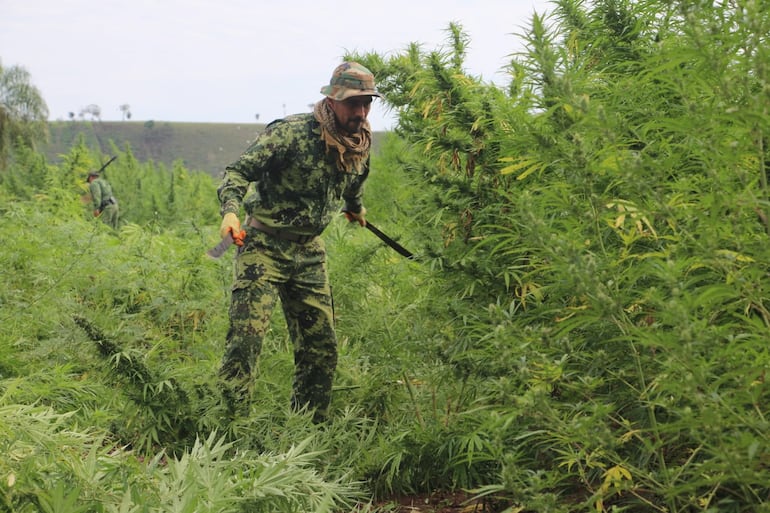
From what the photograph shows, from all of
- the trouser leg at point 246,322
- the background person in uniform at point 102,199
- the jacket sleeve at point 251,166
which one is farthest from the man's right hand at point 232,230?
the background person in uniform at point 102,199

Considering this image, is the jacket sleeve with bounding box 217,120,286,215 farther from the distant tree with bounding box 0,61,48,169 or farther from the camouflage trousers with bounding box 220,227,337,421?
the distant tree with bounding box 0,61,48,169

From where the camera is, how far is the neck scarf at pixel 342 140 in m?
4.18

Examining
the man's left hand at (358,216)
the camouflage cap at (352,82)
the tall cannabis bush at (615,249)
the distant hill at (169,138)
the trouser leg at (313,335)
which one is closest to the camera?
the tall cannabis bush at (615,249)

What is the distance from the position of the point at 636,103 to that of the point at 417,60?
5.40 ft

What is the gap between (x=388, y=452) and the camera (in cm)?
373

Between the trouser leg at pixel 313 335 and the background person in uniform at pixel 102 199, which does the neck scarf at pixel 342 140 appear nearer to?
the trouser leg at pixel 313 335

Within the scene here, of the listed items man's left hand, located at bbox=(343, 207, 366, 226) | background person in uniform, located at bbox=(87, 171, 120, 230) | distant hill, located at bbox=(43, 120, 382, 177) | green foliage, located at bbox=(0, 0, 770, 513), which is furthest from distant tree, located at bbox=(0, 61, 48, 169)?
distant hill, located at bbox=(43, 120, 382, 177)

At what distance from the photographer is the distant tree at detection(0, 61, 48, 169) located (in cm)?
2583

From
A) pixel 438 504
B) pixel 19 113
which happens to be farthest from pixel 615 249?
pixel 19 113

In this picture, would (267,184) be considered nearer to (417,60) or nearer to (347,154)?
(347,154)

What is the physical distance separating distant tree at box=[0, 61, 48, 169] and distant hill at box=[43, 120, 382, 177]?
73.8 meters

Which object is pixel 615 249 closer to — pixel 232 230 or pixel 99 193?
pixel 232 230

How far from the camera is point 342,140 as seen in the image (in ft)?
13.8

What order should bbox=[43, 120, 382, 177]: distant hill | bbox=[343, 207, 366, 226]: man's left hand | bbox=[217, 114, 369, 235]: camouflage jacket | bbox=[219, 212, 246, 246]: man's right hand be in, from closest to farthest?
1. bbox=[219, 212, 246, 246]: man's right hand
2. bbox=[217, 114, 369, 235]: camouflage jacket
3. bbox=[343, 207, 366, 226]: man's left hand
4. bbox=[43, 120, 382, 177]: distant hill
